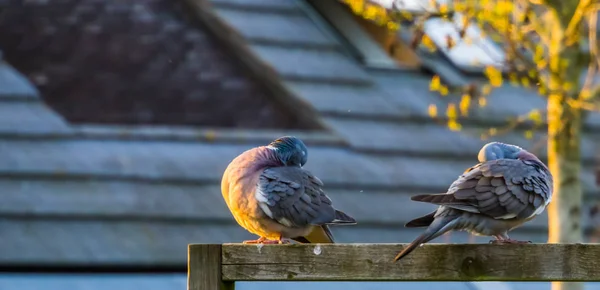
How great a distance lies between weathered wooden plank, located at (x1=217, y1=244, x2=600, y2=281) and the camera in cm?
362

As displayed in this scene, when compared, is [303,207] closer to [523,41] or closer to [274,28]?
[523,41]

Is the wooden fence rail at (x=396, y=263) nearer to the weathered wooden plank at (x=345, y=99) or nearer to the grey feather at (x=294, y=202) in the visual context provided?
the grey feather at (x=294, y=202)

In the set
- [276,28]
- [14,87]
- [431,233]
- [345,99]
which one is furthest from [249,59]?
[431,233]

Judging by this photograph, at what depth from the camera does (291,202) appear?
405 cm

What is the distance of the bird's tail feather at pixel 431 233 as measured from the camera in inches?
139

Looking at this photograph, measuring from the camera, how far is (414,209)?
9664mm

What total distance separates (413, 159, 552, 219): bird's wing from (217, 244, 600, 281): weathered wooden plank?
250 millimetres

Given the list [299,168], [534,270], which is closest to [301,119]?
[299,168]

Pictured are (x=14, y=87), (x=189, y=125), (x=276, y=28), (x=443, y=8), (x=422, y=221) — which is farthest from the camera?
(x=276, y=28)

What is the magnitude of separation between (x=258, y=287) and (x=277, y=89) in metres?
2.10

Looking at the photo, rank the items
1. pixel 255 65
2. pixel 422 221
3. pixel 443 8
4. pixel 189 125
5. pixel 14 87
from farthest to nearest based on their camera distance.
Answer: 1. pixel 255 65
2. pixel 189 125
3. pixel 14 87
4. pixel 443 8
5. pixel 422 221

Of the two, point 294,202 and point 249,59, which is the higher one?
point 249,59

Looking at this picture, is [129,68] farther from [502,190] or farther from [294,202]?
[502,190]

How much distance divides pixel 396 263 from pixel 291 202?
1.83 ft
